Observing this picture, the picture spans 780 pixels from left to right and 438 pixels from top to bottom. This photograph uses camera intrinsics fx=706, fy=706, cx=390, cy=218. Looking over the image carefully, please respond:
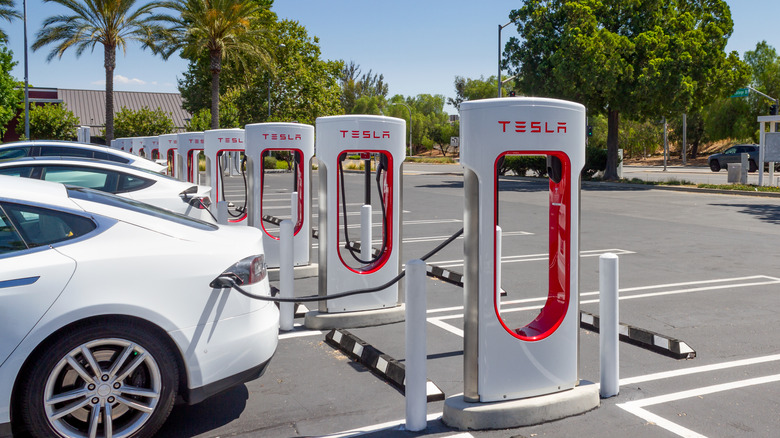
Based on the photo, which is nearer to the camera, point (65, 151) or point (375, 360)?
point (375, 360)

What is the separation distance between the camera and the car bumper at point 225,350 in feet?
12.9

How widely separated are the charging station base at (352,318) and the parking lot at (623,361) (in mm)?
102

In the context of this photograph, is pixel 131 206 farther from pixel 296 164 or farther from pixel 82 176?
pixel 296 164

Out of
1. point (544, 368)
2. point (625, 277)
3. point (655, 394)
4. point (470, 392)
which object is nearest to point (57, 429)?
point (470, 392)

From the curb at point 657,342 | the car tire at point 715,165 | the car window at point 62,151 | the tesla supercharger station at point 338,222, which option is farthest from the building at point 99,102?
the curb at point 657,342

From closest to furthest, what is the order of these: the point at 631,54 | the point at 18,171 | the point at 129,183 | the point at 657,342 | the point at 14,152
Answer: the point at 657,342, the point at 18,171, the point at 129,183, the point at 14,152, the point at 631,54

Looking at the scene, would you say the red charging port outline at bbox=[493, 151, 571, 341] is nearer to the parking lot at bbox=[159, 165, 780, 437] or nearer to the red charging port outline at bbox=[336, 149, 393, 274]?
the parking lot at bbox=[159, 165, 780, 437]

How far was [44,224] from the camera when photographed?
12.6 ft

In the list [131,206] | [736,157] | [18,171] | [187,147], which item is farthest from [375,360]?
[736,157]

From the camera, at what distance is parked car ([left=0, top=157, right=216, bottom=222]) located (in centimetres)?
844

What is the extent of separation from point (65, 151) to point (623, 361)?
920 cm

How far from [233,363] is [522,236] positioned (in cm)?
969

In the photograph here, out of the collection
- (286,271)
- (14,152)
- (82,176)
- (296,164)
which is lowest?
(286,271)

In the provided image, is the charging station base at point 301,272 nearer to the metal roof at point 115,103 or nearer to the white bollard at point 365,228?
the white bollard at point 365,228
